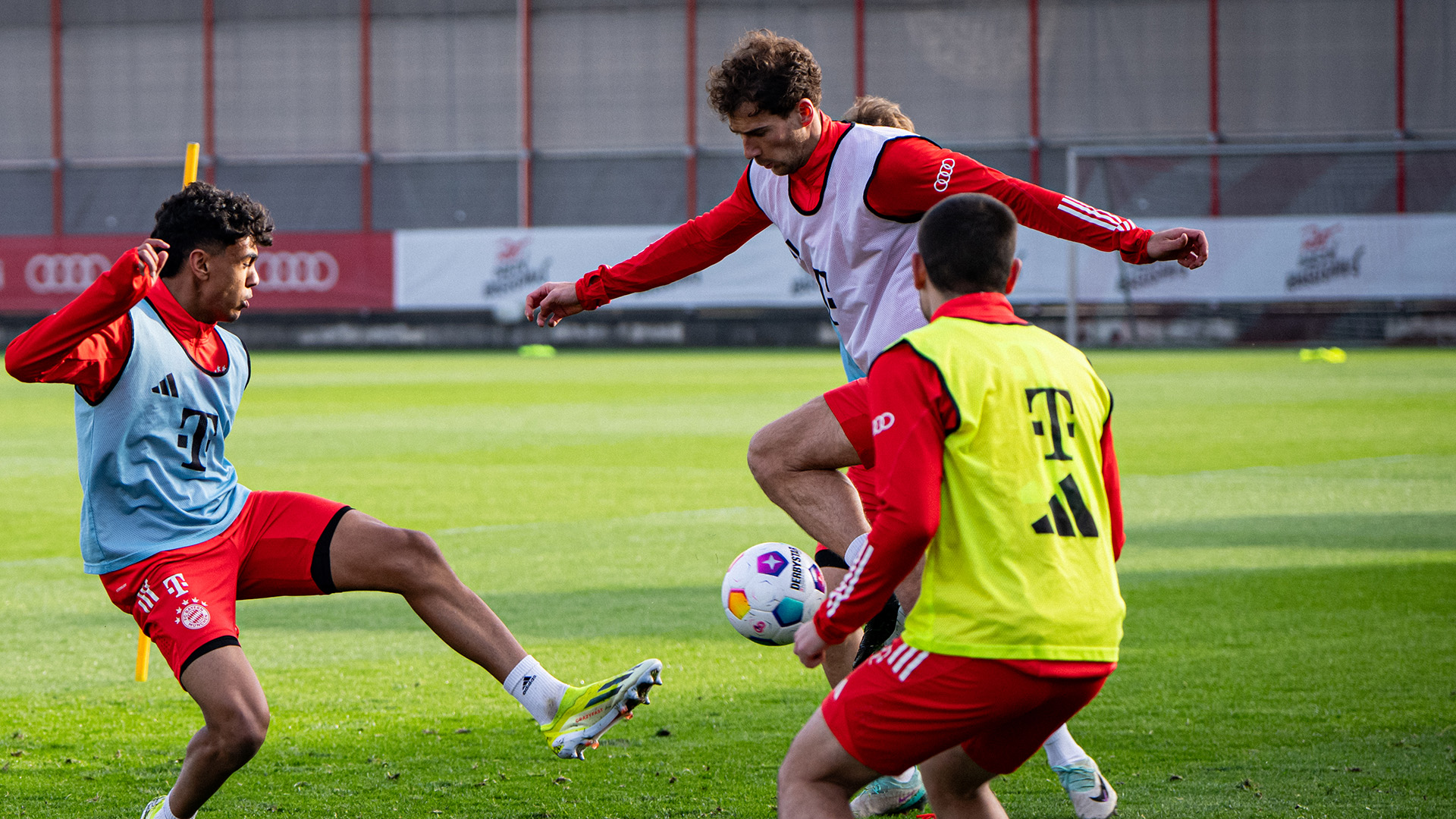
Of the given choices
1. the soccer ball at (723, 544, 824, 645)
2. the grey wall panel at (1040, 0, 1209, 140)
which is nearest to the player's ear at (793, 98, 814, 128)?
the soccer ball at (723, 544, 824, 645)

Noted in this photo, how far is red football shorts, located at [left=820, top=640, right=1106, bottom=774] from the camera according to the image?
3227mm

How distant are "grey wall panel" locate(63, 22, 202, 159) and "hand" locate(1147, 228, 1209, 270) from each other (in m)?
43.7

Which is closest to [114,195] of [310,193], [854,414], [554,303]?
[310,193]

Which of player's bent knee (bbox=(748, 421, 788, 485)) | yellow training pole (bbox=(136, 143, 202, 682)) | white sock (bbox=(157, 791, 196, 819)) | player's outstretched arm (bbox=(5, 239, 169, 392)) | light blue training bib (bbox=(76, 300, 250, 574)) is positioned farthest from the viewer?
yellow training pole (bbox=(136, 143, 202, 682))

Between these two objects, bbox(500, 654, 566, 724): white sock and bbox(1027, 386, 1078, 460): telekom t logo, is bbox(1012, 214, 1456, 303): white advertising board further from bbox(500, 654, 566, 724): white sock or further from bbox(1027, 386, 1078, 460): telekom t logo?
bbox(1027, 386, 1078, 460): telekom t logo

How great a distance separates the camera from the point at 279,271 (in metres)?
40.6

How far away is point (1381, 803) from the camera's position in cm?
482

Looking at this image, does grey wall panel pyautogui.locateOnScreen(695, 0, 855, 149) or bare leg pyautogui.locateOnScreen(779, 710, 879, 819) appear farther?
grey wall panel pyautogui.locateOnScreen(695, 0, 855, 149)

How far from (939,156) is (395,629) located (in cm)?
439

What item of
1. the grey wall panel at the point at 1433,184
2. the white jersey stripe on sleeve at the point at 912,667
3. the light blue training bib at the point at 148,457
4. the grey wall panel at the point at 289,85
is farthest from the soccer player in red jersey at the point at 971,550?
the grey wall panel at the point at 289,85

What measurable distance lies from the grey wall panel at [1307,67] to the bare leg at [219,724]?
4026cm

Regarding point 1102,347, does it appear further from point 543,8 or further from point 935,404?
point 935,404

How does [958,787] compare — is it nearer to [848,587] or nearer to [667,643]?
[848,587]

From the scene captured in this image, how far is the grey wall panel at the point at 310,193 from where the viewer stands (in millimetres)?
44438
